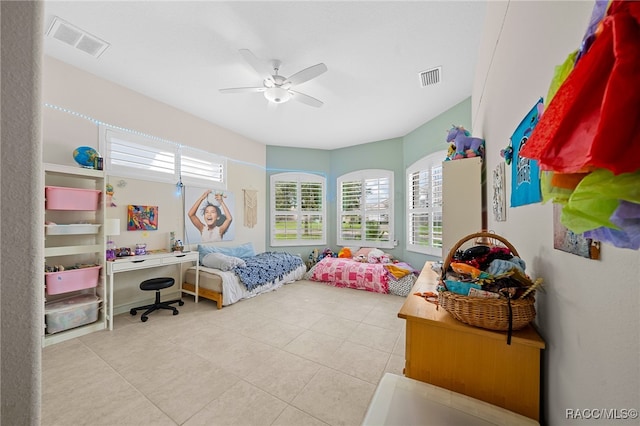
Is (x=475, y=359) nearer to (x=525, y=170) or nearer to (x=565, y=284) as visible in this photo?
(x=565, y=284)

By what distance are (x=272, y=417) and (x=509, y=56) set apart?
2.65 metres

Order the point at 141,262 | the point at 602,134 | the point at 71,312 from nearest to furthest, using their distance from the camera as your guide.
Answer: the point at 602,134, the point at 71,312, the point at 141,262

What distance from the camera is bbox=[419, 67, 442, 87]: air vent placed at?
2645mm

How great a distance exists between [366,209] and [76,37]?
192 inches

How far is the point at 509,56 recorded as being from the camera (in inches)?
53.0

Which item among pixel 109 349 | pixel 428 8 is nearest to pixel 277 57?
pixel 428 8

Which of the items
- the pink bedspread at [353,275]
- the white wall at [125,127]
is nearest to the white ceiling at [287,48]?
the white wall at [125,127]

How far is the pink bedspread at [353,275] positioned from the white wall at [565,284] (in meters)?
2.73

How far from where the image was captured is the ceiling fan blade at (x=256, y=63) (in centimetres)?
211

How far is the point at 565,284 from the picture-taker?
2.49ft

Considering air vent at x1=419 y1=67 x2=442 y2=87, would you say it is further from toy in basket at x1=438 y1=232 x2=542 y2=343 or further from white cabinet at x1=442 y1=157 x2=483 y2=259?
toy in basket at x1=438 y1=232 x2=542 y2=343

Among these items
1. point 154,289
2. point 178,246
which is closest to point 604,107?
point 154,289

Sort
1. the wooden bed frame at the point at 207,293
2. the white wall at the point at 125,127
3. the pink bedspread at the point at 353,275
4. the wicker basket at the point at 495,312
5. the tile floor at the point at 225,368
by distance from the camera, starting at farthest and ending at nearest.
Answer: the pink bedspread at the point at 353,275, the wooden bed frame at the point at 207,293, the white wall at the point at 125,127, the tile floor at the point at 225,368, the wicker basket at the point at 495,312

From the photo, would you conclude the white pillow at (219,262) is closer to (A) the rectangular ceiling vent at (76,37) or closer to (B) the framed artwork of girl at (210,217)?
(B) the framed artwork of girl at (210,217)
